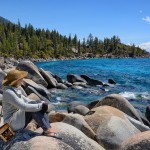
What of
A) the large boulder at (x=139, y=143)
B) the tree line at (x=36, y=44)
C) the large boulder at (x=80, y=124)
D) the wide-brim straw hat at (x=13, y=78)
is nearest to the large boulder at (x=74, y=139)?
the large boulder at (x=139, y=143)

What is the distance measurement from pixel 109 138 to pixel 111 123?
0.49m

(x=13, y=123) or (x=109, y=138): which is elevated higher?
(x=13, y=123)

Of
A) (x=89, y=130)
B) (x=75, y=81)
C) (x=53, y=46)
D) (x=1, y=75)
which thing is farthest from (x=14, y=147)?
(x=53, y=46)

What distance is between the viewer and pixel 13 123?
29.3 feet

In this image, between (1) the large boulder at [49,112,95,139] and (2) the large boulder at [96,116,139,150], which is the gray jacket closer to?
(1) the large boulder at [49,112,95,139]

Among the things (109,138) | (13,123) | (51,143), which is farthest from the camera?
(109,138)

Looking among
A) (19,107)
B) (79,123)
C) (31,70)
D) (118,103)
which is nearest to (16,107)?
(19,107)

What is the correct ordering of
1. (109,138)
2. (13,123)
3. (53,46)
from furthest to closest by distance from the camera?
(53,46), (109,138), (13,123)

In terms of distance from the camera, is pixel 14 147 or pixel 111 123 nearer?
pixel 14 147

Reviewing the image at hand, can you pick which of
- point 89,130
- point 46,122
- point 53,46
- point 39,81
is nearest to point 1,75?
point 39,81

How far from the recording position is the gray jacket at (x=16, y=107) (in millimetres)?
8625

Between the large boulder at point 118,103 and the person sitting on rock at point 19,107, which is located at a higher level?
the person sitting on rock at point 19,107

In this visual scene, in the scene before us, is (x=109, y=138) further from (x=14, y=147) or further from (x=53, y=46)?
(x=53, y=46)

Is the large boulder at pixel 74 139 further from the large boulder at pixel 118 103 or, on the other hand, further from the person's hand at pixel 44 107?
the large boulder at pixel 118 103
